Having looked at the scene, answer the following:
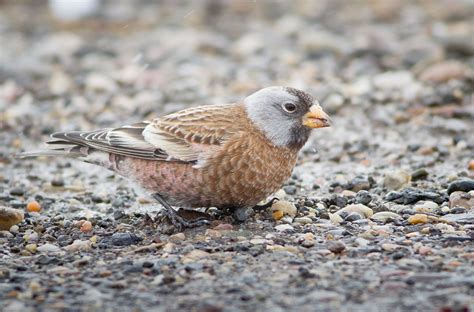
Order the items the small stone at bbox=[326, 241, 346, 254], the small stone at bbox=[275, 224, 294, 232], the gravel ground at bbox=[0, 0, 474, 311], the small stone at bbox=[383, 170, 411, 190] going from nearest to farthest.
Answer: the gravel ground at bbox=[0, 0, 474, 311]
the small stone at bbox=[326, 241, 346, 254]
the small stone at bbox=[275, 224, 294, 232]
the small stone at bbox=[383, 170, 411, 190]

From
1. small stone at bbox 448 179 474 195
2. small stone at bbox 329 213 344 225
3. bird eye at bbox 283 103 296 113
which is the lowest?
small stone at bbox 329 213 344 225

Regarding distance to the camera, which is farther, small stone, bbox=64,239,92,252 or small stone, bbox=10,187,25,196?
small stone, bbox=10,187,25,196

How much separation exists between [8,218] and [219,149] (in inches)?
63.1

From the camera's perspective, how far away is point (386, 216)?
6.07 meters

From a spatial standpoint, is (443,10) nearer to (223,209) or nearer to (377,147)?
(377,147)

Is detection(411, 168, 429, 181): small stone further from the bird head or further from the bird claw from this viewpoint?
the bird claw

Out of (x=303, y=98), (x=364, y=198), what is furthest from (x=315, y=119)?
(x=364, y=198)

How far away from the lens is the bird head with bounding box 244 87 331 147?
243 inches

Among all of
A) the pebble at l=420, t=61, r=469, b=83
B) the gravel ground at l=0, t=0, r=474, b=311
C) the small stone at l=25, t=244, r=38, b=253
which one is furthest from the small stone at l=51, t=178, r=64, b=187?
the pebble at l=420, t=61, r=469, b=83

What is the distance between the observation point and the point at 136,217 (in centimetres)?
660

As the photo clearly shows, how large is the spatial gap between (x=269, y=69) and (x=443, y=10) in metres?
4.96

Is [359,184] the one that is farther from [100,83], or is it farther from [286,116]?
[100,83]

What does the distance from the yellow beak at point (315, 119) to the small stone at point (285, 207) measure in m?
0.57

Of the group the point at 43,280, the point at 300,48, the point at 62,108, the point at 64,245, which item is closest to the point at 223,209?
the point at 64,245
